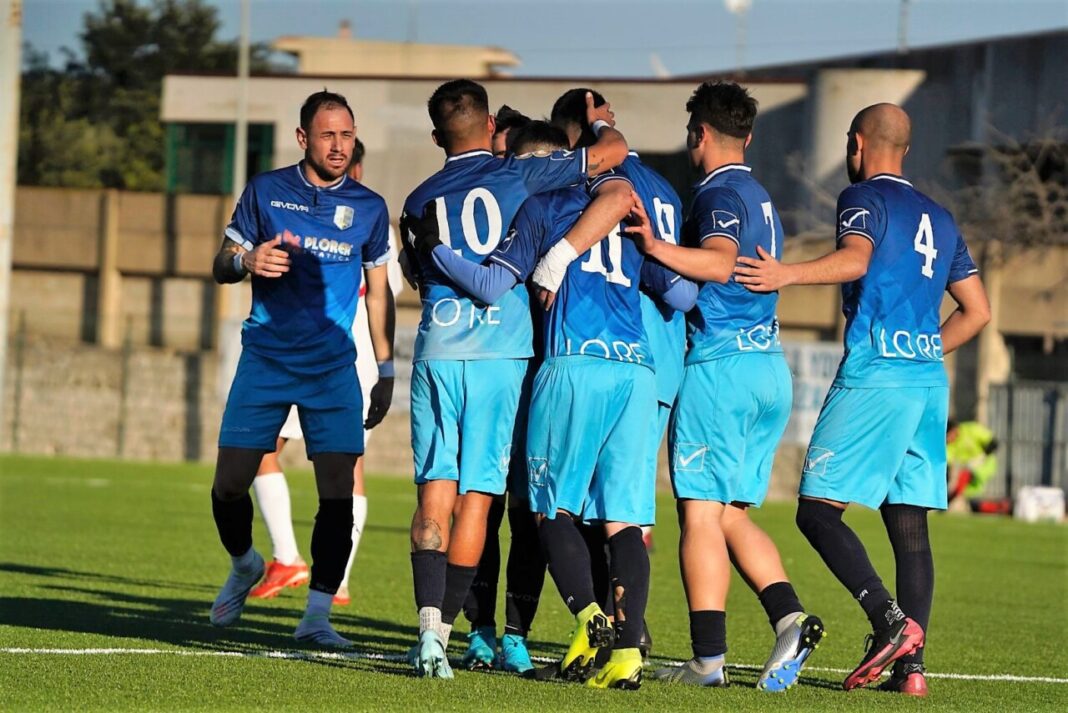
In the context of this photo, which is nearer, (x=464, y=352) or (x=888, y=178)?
(x=464, y=352)

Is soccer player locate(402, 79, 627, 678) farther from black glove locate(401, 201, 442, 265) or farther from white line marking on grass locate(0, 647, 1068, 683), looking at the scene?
white line marking on grass locate(0, 647, 1068, 683)

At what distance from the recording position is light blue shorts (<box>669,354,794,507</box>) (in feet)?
21.9

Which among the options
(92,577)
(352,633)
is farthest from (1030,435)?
(352,633)

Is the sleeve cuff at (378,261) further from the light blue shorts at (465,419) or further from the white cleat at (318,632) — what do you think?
the white cleat at (318,632)

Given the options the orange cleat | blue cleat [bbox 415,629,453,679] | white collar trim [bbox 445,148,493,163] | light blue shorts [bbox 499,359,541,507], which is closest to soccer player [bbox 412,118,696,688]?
light blue shorts [bbox 499,359,541,507]

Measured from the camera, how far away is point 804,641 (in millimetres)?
6508

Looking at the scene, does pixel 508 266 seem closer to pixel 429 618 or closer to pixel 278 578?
pixel 429 618

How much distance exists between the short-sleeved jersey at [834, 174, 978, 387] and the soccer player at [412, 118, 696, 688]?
787mm

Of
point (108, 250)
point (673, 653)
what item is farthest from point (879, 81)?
point (673, 653)

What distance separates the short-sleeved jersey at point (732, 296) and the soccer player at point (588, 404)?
233mm

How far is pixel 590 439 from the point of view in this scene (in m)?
6.38

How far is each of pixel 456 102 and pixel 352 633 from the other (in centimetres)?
282

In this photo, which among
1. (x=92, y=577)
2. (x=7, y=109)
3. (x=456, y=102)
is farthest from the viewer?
(x=7, y=109)

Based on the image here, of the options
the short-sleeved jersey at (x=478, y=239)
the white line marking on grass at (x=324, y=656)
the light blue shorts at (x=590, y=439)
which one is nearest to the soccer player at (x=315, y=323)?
the white line marking on grass at (x=324, y=656)
